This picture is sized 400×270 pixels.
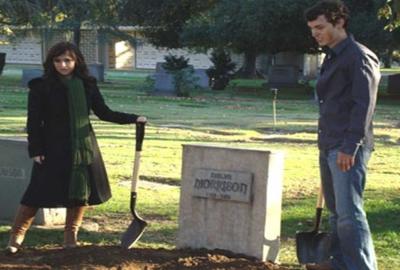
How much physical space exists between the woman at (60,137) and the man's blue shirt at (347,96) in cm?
182

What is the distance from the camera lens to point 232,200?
219 inches

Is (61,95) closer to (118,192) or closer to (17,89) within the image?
(118,192)

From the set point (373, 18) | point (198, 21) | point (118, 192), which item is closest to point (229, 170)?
point (118, 192)

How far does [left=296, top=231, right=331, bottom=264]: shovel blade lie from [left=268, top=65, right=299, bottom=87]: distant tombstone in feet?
102

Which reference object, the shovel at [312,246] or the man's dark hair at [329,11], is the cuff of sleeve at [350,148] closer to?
the man's dark hair at [329,11]

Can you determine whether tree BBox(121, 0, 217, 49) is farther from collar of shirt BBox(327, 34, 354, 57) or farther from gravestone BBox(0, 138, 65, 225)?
collar of shirt BBox(327, 34, 354, 57)

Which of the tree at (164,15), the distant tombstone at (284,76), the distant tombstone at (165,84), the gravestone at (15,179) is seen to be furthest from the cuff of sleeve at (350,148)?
the tree at (164,15)

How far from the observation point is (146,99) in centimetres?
2719

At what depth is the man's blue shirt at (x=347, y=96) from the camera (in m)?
4.56

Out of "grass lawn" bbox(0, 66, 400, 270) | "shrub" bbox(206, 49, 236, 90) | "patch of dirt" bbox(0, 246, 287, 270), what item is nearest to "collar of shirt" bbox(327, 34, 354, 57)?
"patch of dirt" bbox(0, 246, 287, 270)

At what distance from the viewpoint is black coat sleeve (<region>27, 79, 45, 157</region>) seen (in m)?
5.59

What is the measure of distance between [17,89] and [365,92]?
27086 millimetres

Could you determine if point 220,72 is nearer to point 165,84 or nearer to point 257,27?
point 257,27

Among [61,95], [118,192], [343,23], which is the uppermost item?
[343,23]
